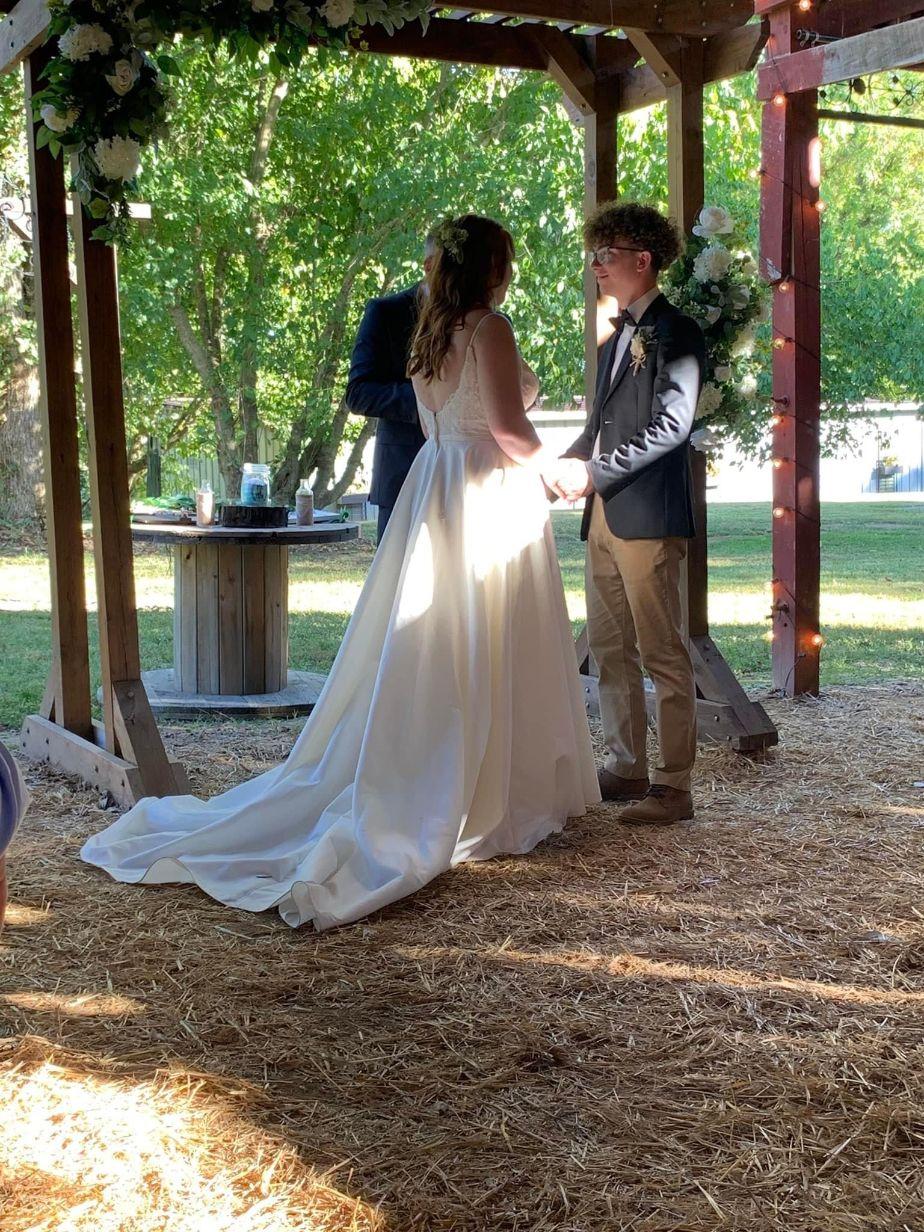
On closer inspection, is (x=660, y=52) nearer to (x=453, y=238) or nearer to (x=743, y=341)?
(x=743, y=341)

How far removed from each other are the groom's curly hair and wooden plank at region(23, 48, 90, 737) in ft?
6.35

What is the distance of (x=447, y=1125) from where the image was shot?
264 centimetres

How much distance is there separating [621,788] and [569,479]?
4.05ft

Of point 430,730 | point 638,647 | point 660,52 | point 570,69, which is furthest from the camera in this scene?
point 570,69

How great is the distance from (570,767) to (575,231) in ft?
31.1

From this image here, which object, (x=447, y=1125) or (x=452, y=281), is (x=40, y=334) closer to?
(x=452, y=281)

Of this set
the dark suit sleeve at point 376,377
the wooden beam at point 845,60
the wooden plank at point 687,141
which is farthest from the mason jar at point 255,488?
the wooden beam at point 845,60

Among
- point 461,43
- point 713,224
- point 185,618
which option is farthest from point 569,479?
point 185,618

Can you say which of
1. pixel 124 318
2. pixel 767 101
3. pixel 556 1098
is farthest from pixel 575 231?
pixel 556 1098

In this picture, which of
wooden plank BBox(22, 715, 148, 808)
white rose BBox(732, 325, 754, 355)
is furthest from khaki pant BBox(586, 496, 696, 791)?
wooden plank BBox(22, 715, 148, 808)

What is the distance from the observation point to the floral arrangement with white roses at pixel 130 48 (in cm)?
426

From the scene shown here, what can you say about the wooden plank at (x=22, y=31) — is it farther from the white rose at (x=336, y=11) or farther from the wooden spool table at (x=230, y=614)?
the wooden spool table at (x=230, y=614)

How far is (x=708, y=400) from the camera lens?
522 centimetres

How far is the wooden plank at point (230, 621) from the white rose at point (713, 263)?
261cm
